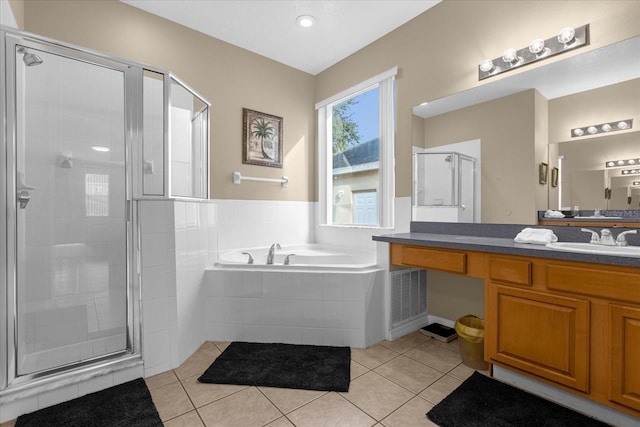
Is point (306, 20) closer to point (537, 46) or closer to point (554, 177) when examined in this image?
point (537, 46)

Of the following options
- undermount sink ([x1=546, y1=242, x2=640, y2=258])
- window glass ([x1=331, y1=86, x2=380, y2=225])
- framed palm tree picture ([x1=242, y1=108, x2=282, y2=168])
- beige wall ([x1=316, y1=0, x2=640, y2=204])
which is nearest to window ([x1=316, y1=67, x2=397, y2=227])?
window glass ([x1=331, y1=86, x2=380, y2=225])

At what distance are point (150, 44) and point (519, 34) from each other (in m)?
2.89

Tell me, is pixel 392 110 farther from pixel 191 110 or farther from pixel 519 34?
pixel 191 110

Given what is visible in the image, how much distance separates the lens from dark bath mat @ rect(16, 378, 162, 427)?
1404 mm

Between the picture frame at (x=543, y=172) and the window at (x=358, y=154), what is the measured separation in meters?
1.17

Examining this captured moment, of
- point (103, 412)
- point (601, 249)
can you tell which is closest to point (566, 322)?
point (601, 249)

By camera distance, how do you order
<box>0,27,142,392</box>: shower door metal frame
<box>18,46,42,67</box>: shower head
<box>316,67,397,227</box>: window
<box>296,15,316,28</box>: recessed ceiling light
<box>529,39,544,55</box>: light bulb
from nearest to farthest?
<box>0,27,142,392</box>: shower door metal frame < <box>18,46,42,67</box>: shower head < <box>529,39,544,55</box>: light bulb < <box>296,15,316,28</box>: recessed ceiling light < <box>316,67,397,227</box>: window

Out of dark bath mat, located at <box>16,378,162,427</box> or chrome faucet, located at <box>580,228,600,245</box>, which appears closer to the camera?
dark bath mat, located at <box>16,378,162,427</box>

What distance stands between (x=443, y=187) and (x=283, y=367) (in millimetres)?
1780

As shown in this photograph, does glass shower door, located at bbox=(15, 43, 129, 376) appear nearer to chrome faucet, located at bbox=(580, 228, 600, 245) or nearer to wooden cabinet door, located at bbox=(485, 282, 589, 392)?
wooden cabinet door, located at bbox=(485, 282, 589, 392)

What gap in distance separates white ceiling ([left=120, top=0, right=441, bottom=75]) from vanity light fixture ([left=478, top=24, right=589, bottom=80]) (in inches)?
31.6

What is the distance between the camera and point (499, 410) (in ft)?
4.86

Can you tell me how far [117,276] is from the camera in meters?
1.97

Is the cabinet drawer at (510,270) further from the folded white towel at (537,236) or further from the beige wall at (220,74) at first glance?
the beige wall at (220,74)
